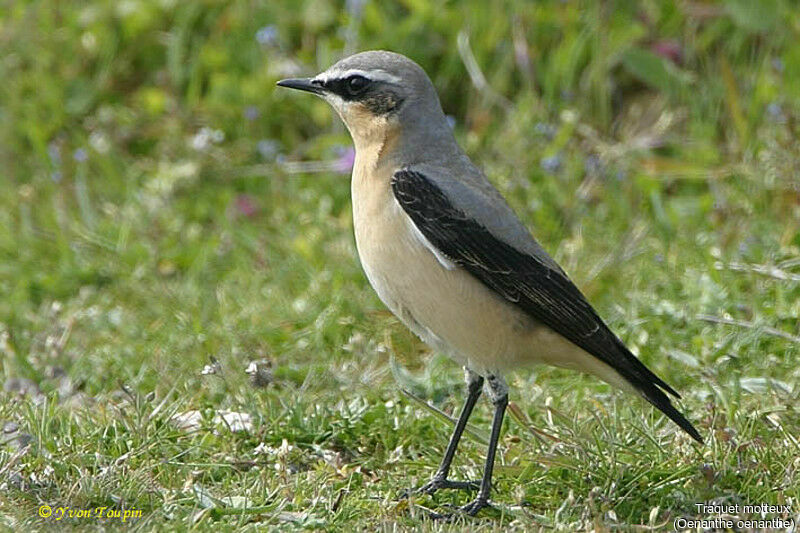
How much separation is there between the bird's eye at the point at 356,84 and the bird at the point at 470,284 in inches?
8.9

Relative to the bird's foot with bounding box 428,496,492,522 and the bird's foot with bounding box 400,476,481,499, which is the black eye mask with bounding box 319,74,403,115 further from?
the bird's foot with bounding box 428,496,492,522

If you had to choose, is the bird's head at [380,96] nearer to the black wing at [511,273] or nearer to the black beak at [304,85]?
the black beak at [304,85]

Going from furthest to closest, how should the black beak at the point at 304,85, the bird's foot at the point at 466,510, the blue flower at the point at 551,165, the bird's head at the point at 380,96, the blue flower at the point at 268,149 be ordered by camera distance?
the blue flower at the point at 268,149, the blue flower at the point at 551,165, the black beak at the point at 304,85, the bird's head at the point at 380,96, the bird's foot at the point at 466,510

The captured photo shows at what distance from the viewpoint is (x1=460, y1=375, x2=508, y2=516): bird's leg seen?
16.5 feet

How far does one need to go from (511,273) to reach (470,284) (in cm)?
17

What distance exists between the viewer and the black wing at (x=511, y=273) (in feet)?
17.2

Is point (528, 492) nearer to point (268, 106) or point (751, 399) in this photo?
point (751, 399)

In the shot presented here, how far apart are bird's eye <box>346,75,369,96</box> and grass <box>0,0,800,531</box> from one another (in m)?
1.24

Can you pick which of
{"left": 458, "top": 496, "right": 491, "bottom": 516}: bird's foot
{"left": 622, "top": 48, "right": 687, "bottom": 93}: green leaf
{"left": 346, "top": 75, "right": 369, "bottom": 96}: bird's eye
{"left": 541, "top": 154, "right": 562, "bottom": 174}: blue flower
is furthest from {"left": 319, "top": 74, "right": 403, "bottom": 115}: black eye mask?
{"left": 622, "top": 48, "right": 687, "bottom": 93}: green leaf

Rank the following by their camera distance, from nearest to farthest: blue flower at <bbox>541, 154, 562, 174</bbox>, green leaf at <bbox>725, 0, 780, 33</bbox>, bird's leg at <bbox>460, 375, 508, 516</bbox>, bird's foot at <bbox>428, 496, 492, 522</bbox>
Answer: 1. bird's foot at <bbox>428, 496, 492, 522</bbox>
2. bird's leg at <bbox>460, 375, 508, 516</bbox>
3. blue flower at <bbox>541, 154, 562, 174</bbox>
4. green leaf at <bbox>725, 0, 780, 33</bbox>

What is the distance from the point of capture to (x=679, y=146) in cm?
841

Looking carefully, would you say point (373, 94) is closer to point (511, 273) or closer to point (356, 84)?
point (356, 84)

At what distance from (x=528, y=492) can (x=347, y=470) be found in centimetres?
72

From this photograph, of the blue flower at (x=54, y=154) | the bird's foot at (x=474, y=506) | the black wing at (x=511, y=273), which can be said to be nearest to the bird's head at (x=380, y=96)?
the black wing at (x=511, y=273)
